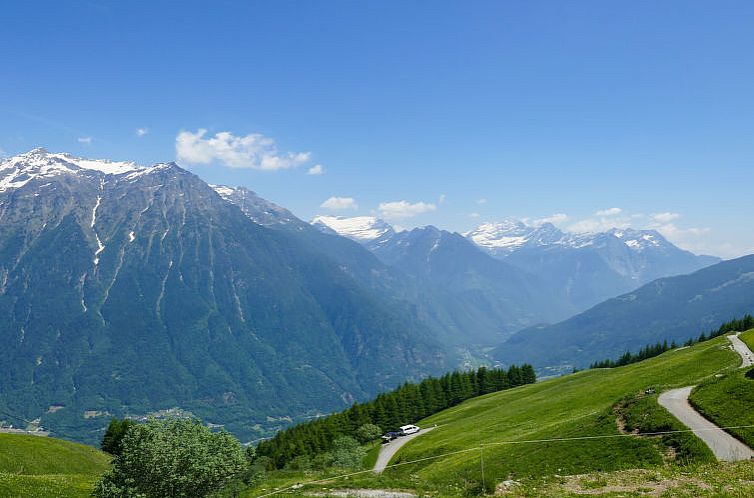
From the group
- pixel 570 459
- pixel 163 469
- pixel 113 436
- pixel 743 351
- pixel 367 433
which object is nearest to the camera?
pixel 163 469


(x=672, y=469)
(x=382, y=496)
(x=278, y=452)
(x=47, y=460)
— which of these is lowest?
(x=278, y=452)

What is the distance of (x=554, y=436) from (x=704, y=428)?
1431cm

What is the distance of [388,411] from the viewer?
13062 centimetres

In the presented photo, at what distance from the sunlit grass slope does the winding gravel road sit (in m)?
2.30

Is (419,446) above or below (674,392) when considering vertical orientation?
below

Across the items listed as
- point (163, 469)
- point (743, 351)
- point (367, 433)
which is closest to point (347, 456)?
point (367, 433)

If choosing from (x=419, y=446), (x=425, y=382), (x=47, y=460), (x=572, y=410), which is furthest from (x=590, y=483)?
(x=425, y=382)

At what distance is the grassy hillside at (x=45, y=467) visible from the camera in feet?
131

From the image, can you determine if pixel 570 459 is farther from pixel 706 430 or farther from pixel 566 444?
pixel 706 430

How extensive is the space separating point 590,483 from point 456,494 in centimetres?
908

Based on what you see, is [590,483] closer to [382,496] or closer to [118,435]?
[382,496]

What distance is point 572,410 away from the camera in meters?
68.5

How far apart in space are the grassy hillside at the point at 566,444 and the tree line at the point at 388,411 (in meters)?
36.3

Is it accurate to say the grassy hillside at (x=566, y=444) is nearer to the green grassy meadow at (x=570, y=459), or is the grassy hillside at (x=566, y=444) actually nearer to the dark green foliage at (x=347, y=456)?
the green grassy meadow at (x=570, y=459)
